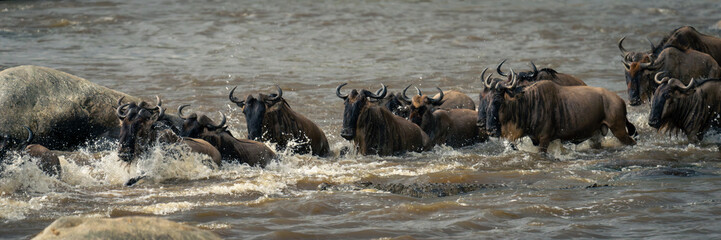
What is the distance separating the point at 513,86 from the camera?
42.5ft

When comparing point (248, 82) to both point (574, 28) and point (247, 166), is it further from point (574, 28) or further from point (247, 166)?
point (574, 28)

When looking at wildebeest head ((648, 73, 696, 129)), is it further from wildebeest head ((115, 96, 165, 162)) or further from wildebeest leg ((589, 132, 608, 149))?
wildebeest head ((115, 96, 165, 162))

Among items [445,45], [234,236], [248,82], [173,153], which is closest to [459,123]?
[173,153]

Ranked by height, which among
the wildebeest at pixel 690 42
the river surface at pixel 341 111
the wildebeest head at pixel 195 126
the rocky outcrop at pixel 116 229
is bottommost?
the river surface at pixel 341 111

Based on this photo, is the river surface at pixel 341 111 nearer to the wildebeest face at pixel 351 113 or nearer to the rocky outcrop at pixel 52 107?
the wildebeest face at pixel 351 113

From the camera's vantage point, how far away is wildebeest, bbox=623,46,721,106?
14117 mm

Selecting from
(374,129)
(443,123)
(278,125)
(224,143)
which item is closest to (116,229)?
(224,143)

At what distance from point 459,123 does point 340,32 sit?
1594 centimetres

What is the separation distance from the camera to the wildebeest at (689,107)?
13.0 metres

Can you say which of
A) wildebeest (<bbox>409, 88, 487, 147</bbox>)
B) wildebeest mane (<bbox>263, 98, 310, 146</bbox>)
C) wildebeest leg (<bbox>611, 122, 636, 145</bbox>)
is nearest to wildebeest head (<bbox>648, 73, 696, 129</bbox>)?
wildebeest leg (<bbox>611, 122, 636, 145</bbox>)

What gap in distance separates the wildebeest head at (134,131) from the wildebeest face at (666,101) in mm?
6429

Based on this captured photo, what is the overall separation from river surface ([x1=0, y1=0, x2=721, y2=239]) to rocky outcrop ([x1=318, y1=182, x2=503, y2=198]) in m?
0.17

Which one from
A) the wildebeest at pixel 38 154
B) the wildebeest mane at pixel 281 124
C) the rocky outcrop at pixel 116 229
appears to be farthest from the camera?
the wildebeest mane at pixel 281 124

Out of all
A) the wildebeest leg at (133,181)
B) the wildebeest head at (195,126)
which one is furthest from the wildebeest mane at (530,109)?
the wildebeest leg at (133,181)
